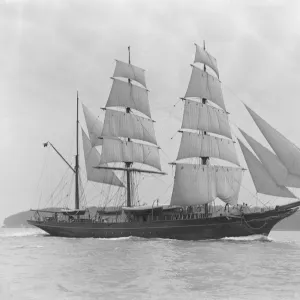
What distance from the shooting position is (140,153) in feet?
211


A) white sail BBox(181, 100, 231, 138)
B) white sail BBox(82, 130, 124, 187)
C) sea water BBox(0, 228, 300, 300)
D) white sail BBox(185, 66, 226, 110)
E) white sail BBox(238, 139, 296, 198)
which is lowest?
sea water BBox(0, 228, 300, 300)

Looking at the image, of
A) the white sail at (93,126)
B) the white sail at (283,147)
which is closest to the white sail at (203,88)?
the white sail at (283,147)

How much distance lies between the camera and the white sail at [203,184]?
5519cm

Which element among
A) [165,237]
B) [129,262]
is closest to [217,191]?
[165,237]

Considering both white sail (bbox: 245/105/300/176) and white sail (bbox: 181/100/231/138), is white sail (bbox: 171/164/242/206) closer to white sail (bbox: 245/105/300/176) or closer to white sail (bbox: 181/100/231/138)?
white sail (bbox: 181/100/231/138)

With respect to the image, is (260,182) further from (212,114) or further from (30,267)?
(30,267)

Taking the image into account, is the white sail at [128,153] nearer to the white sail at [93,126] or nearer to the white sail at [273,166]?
the white sail at [93,126]

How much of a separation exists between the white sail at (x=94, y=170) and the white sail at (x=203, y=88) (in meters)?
15.5

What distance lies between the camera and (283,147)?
4653 centimetres

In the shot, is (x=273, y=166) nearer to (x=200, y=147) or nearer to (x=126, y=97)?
(x=200, y=147)

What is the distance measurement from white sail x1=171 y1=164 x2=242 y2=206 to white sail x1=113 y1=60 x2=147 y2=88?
14.7 m

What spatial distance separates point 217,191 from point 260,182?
7490 millimetres

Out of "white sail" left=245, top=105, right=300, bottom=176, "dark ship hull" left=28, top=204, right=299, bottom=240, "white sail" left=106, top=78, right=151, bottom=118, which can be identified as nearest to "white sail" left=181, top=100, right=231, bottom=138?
"white sail" left=106, top=78, right=151, bottom=118

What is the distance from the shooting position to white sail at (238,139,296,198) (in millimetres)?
47906
